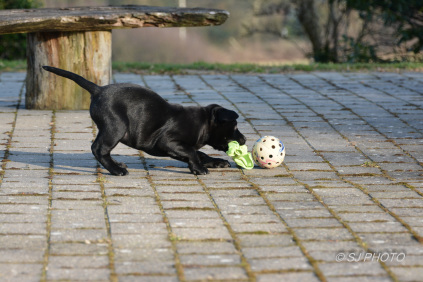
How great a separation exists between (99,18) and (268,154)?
298 centimetres

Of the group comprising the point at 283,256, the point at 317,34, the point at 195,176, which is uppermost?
the point at 283,256

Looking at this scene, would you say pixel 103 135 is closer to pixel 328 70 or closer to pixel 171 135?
pixel 171 135

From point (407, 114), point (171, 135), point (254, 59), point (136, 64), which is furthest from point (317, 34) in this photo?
point (171, 135)

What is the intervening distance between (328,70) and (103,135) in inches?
280

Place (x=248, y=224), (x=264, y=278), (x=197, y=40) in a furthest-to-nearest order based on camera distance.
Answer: (x=197, y=40) < (x=248, y=224) < (x=264, y=278)

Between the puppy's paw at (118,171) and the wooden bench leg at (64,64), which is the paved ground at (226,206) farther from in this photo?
the wooden bench leg at (64,64)

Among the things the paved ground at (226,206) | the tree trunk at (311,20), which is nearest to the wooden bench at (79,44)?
the paved ground at (226,206)

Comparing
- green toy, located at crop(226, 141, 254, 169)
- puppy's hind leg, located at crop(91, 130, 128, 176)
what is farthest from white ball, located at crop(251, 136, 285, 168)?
puppy's hind leg, located at crop(91, 130, 128, 176)

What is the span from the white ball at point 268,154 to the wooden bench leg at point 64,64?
309 centimetres

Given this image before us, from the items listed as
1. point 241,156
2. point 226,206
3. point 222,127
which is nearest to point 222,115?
point 222,127

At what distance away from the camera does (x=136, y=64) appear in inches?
486

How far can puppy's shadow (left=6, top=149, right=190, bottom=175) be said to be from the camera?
6.09 m

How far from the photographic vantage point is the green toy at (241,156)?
6.20 m

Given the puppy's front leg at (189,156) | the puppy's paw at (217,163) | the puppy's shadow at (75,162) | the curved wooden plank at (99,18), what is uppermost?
the curved wooden plank at (99,18)
